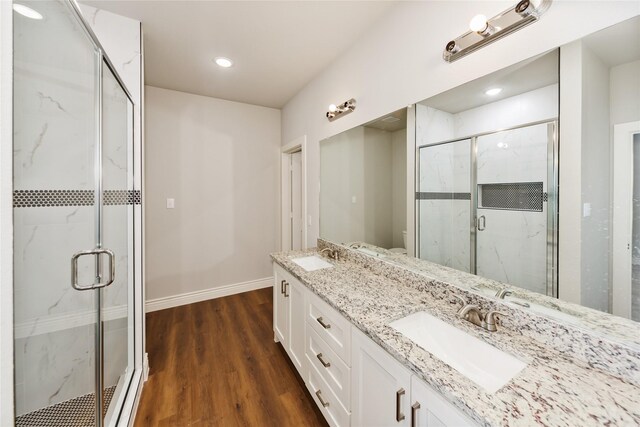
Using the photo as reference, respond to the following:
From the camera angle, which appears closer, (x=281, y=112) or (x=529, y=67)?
(x=529, y=67)

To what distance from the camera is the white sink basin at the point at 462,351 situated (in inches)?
32.6

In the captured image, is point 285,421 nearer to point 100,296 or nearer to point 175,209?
point 100,296

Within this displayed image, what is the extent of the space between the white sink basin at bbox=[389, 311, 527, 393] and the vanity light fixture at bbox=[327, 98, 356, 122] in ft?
5.26

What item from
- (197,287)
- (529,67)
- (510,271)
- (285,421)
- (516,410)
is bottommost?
(285,421)

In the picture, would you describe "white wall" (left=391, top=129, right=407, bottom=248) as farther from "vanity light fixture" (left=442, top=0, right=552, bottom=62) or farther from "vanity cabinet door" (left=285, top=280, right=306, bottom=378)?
"vanity cabinet door" (left=285, top=280, right=306, bottom=378)

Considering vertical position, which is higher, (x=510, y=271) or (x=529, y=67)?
(x=529, y=67)

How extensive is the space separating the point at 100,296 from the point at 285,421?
1278 millimetres

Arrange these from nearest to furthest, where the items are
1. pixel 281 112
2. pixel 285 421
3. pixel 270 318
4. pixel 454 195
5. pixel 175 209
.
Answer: pixel 454 195
pixel 285 421
pixel 270 318
pixel 175 209
pixel 281 112

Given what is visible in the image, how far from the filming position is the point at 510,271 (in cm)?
109

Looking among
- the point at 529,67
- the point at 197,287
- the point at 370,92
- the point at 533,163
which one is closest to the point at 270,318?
the point at 197,287

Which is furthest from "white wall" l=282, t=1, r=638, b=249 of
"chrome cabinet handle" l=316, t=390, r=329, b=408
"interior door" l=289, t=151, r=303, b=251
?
"chrome cabinet handle" l=316, t=390, r=329, b=408

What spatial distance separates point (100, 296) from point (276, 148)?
2.67 meters

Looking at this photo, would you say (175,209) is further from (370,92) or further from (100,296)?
(370,92)

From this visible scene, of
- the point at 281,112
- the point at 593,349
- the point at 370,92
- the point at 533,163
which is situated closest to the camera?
the point at 593,349
